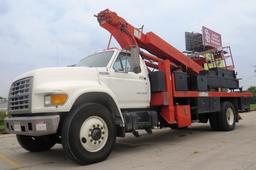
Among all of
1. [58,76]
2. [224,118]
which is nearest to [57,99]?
[58,76]

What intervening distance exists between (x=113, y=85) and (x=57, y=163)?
203cm

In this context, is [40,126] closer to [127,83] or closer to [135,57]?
[127,83]

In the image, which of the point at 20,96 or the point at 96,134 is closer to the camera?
the point at 96,134

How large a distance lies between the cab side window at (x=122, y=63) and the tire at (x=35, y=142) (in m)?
2.17

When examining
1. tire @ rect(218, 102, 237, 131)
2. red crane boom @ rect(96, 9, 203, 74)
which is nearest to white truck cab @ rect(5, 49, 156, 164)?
red crane boom @ rect(96, 9, 203, 74)

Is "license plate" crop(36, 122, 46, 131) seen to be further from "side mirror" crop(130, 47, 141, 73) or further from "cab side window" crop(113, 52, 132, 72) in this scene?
"side mirror" crop(130, 47, 141, 73)

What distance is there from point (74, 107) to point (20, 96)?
1.18 meters

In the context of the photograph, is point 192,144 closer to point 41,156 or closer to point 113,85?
point 113,85

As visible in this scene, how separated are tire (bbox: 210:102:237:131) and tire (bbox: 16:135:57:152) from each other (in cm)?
583

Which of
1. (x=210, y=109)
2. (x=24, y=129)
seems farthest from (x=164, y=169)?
(x=210, y=109)

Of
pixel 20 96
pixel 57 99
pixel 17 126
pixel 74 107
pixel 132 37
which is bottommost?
pixel 17 126

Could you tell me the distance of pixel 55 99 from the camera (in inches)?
247

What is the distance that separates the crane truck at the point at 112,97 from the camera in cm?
630

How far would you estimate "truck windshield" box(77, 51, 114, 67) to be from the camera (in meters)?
7.90
